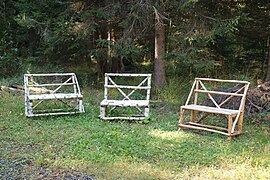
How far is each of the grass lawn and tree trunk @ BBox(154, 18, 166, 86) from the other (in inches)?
83.2

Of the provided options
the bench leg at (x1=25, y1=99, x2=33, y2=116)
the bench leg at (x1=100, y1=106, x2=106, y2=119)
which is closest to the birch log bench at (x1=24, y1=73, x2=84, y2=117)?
the bench leg at (x1=25, y1=99, x2=33, y2=116)

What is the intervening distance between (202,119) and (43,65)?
589 centimetres

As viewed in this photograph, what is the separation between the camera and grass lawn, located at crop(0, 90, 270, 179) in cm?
349

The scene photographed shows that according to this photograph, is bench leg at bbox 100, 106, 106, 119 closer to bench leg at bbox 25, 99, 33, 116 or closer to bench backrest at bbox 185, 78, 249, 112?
bench leg at bbox 25, 99, 33, 116

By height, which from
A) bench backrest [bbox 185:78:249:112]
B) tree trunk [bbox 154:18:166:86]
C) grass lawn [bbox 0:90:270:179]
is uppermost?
tree trunk [bbox 154:18:166:86]

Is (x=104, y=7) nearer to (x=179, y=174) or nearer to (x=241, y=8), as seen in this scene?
(x=241, y=8)

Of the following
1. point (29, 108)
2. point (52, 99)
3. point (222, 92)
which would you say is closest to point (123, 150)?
point (222, 92)

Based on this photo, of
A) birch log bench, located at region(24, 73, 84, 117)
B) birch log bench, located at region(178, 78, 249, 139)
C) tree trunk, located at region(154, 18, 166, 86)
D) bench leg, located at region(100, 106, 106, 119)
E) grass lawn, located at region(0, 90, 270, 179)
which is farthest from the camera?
tree trunk, located at region(154, 18, 166, 86)

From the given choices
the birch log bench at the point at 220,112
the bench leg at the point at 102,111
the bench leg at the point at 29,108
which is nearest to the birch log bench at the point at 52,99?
the bench leg at the point at 29,108

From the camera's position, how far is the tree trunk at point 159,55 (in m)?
7.58

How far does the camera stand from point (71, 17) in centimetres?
801

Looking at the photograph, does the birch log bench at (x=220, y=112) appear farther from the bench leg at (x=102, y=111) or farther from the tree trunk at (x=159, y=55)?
the tree trunk at (x=159, y=55)

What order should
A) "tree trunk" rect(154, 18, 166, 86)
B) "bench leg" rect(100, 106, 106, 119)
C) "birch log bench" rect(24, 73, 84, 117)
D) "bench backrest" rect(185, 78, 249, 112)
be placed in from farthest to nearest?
"tree trunk" rect(154, 18, 166, 86) → "birch log bench" rect(24, 73, 84, 117) → "bench leg" rect(100, 106, 106, 119) → "bench backrest" rect(185, 78, 249, 112)

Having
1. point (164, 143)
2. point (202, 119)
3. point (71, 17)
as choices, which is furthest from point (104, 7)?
point (164, 143)
